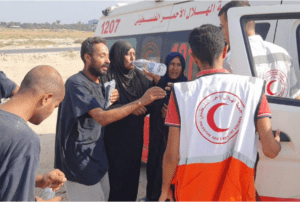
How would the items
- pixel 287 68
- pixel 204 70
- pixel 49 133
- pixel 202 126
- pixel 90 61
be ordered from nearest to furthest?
pixel 202 126, pixel 204 70, pixel 287 68, pixel 90 61, pixel 49 133

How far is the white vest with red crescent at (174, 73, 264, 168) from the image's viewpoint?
1603 millimetres

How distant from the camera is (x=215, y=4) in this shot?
10.3 ft

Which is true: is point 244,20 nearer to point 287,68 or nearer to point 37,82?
point 287,68

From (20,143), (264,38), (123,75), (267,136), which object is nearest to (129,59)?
(123,75)

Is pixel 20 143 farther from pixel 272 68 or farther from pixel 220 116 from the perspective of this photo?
pixel 272 68

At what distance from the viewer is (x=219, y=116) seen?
1.62m

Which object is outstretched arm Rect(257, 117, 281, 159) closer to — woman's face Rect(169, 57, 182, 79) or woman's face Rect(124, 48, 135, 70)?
woman's face Rect(169, 57, 182, 79)

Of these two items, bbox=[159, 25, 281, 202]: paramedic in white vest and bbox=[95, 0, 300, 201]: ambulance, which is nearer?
bbox=[159, 25, 281, 202]: paramedic in white vest

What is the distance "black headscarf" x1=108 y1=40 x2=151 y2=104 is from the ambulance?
78cm

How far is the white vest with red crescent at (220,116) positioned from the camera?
160cm

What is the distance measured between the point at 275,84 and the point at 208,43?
704mm

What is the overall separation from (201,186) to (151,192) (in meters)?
1.58

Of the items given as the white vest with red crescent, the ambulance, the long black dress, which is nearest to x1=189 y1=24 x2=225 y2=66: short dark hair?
the white vest with red crescent

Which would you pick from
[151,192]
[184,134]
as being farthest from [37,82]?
[151,192]
